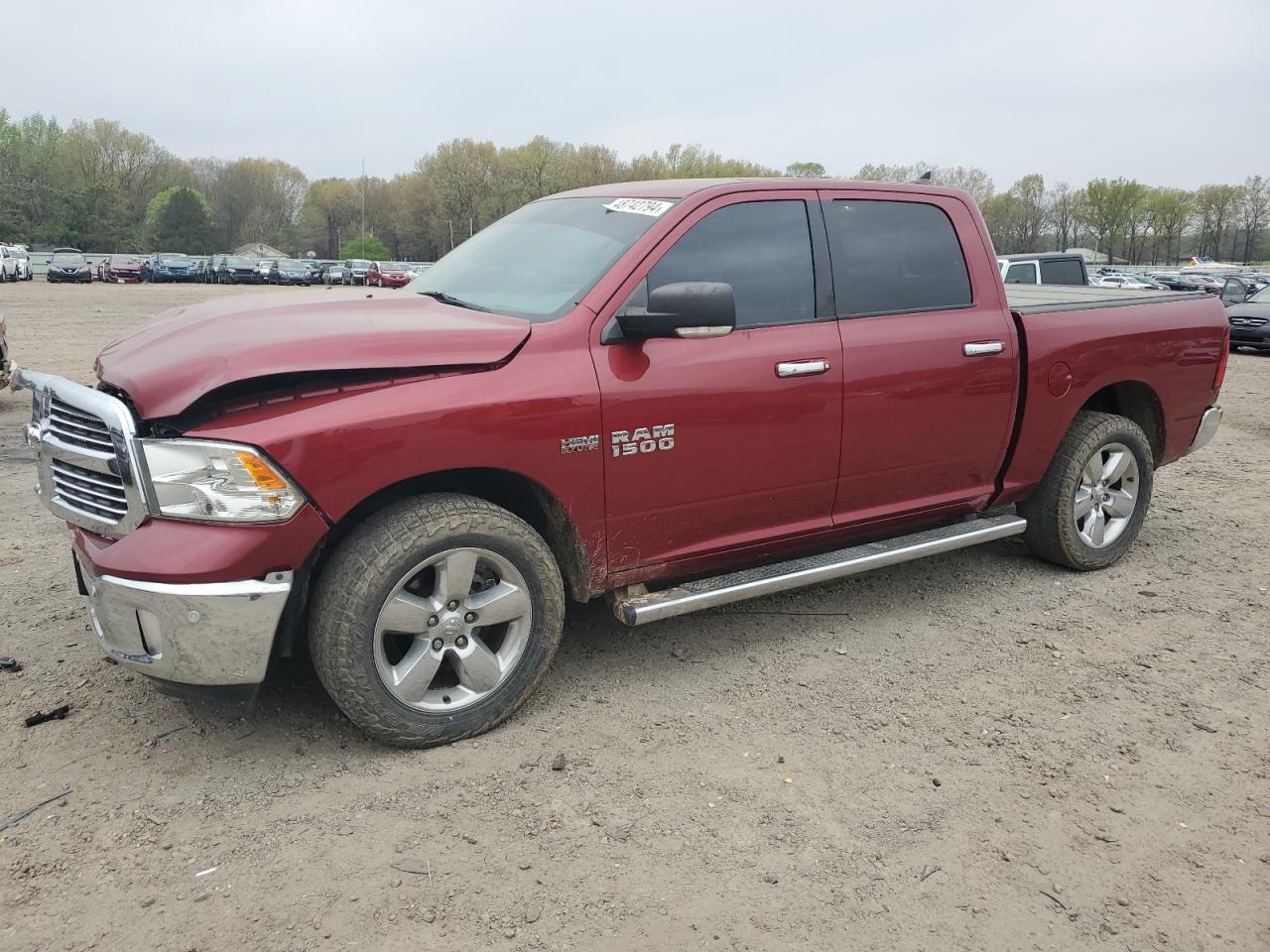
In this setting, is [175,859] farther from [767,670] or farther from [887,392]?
[887,392]

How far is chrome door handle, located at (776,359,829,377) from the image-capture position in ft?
12.5

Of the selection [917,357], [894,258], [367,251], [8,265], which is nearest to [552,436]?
[917,357]

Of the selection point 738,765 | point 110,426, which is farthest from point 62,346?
point 738,765

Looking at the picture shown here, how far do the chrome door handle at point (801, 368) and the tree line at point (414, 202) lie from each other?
79216mm

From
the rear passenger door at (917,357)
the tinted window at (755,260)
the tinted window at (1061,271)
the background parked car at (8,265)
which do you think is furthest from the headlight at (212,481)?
the background parked car at (8,265)

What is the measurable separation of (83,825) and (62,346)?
14.5 metres

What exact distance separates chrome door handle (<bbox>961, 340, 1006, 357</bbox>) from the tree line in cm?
7844

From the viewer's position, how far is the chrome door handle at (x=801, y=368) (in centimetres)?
381

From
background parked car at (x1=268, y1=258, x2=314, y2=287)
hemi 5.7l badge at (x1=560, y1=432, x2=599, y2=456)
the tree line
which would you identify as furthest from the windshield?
the tree line

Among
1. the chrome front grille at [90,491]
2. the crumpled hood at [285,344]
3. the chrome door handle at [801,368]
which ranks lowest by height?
the chrome front grille at [90,491]

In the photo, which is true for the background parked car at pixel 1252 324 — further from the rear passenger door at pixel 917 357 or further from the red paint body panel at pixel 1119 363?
the rear passenger door at pixel 917 357

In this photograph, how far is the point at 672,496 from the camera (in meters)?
3.66

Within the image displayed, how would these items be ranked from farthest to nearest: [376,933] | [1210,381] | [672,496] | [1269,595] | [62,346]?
[62,346] → [1210,381] → [1269,595] → [672,496] → [376,933]

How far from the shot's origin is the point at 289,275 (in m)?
52.0
